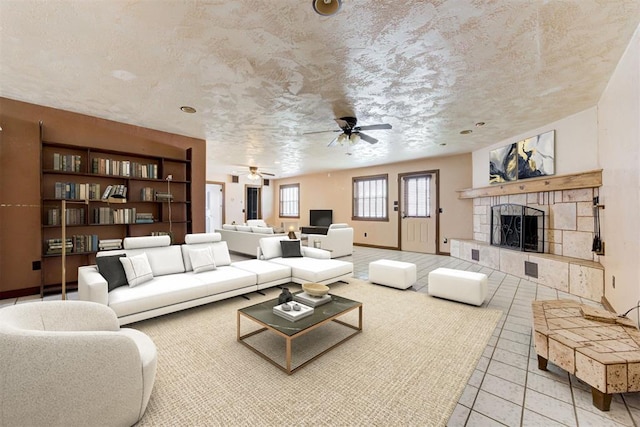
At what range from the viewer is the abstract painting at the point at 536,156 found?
15.0ft

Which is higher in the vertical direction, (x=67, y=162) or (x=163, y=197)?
(x=67, y=162)

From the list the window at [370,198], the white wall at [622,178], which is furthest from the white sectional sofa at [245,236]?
the white wall at [622,178]

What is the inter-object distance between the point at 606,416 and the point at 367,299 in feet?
7.69

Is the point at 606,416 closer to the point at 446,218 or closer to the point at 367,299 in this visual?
the point at 367,299

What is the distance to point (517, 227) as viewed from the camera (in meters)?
5.21

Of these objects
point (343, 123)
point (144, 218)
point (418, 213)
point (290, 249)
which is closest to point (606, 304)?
point (343, 123)

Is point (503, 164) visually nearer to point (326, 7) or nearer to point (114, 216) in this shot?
point (326, 7)

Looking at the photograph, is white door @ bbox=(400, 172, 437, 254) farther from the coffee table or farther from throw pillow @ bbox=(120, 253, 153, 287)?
throw pillow @ bbox=(120, 253, 153, 287)

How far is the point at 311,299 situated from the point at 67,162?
438 centimetres

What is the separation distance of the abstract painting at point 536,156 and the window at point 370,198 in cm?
379

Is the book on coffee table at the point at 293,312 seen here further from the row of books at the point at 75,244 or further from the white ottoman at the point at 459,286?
the row of books at the point at 75,244

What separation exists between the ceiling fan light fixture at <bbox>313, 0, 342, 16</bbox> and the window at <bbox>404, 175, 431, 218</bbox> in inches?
253

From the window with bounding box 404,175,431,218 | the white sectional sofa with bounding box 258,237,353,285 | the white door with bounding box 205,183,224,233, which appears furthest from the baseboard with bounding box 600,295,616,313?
the white door with bounding box 205,183,224,233

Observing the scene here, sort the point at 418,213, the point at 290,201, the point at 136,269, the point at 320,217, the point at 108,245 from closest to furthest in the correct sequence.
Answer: the point at 136,269
the point at 108,245
the point at 418,213
the point at 320,217
the point at 290,201
